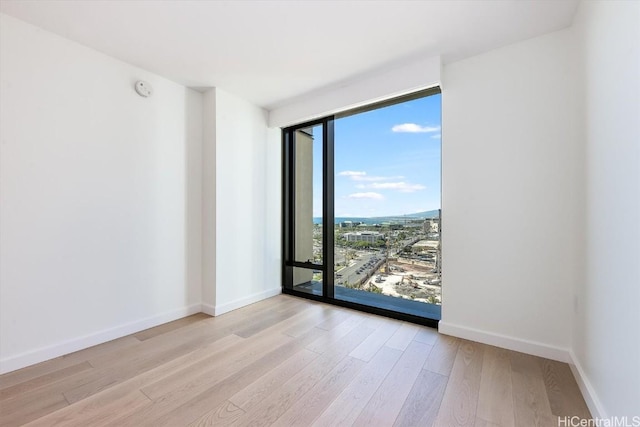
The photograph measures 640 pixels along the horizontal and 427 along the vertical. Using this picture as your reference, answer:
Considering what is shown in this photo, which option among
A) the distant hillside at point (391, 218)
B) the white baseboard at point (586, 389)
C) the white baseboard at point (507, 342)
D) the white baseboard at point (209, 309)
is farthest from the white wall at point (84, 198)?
the white baseboard at point (586, 389)

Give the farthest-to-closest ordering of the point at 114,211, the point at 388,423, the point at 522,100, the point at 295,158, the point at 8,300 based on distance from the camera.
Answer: the point at 295,158 → the point at 114,211 → the point at 522,100 → the point at 8,300 → the point at 388,423

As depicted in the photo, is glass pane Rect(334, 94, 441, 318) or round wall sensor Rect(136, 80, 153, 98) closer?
round wall sensor Rect(136, 80, 153, 98)

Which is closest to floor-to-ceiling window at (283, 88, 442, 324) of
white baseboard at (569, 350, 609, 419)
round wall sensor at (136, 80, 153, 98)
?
white baseboard at (569, 350, 609, 419)

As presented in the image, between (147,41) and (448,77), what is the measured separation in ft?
8.27

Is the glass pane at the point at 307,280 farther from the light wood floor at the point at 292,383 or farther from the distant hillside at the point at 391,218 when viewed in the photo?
the light wood floor at the point at 292,383

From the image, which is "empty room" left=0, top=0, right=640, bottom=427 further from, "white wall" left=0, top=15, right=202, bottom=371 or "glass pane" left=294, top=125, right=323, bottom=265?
"glass pane" left=294, top=125, right=323, bottom=265

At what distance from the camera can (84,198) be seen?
2121 millimetres

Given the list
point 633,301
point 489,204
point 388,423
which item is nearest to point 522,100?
point 489,204

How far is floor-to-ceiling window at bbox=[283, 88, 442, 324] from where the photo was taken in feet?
8.78

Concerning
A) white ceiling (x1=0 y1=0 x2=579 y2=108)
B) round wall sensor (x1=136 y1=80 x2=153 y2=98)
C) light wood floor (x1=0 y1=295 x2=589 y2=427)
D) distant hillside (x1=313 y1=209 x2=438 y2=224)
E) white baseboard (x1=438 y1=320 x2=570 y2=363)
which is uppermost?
white ceiling (x1=0 y1=0 x2=579 y2=108)

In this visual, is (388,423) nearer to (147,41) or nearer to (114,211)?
(114,211)

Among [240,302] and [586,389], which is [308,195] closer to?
[240,302]

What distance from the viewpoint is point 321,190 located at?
3.31m

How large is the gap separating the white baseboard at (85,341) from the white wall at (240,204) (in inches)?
14.7
